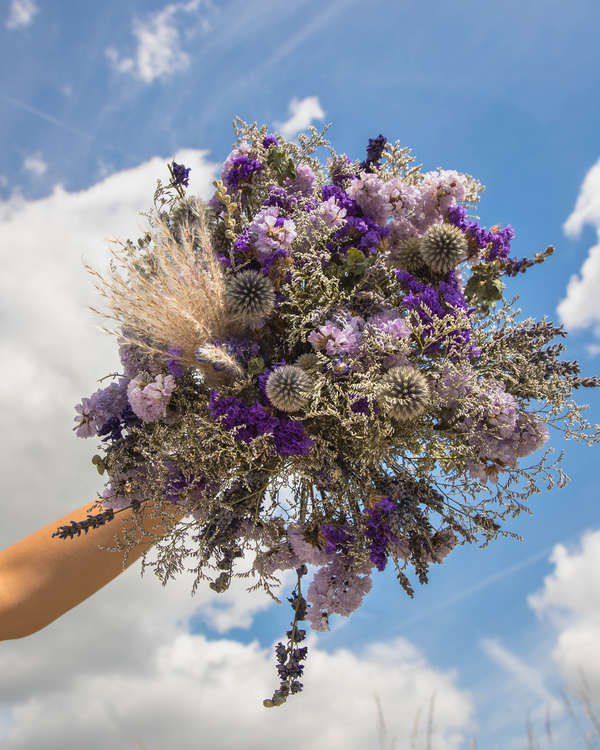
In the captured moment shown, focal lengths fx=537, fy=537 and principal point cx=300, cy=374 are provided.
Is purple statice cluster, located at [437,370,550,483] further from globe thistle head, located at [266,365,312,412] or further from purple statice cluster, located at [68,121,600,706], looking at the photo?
globe thistle head, located at [266,365,312,412]

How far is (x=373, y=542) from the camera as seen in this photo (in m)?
1.82

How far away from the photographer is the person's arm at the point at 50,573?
2451mm

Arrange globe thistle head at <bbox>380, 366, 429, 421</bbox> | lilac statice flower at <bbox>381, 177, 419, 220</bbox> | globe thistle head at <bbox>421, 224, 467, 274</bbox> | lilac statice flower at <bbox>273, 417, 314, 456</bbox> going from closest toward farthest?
1. globe thistle head at <bbox>380, 366, 429, 421</bbox>
2. lilac statice flower at <bbox>273, 417, 314, 456</bbox>
3. globe thistle head at <bbox>421, 224, 467, 274</bbox>
4. lilac statice flower at <bbox>381, 177, 419, 220</bbox>

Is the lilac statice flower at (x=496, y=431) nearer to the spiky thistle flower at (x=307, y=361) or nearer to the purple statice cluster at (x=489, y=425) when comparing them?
the purple statice cluster at (x=489, y=425)

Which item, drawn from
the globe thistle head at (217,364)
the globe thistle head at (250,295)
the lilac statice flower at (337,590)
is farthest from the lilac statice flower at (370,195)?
the lilac statice flower at (337,590)

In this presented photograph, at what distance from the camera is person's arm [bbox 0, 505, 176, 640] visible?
2451 mm

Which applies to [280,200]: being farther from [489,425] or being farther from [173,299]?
[489,425]

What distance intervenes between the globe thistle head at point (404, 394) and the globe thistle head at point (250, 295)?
0.44 m

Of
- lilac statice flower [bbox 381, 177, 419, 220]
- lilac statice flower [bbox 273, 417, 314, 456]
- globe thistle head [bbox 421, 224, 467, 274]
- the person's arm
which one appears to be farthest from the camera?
the person's arm

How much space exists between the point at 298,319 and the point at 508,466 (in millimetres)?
875

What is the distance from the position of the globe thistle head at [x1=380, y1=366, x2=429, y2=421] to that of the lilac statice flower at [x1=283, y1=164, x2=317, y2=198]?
0.92 meters

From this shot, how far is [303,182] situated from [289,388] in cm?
97

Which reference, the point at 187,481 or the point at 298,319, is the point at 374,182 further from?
the point at 187,481

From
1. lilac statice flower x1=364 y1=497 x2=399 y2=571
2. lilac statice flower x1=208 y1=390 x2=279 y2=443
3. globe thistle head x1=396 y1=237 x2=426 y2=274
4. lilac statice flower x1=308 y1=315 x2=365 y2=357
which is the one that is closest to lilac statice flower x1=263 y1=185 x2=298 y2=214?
globe thistle head x1=396 y1=237 x2=426 y2=274
